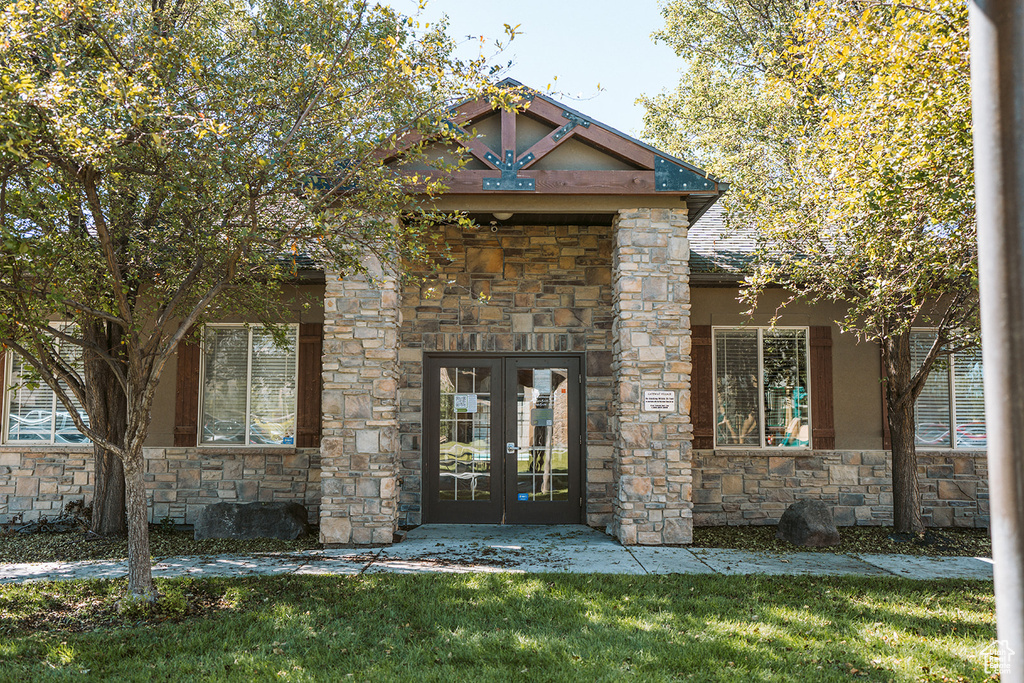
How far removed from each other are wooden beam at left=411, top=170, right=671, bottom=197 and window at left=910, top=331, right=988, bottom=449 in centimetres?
491

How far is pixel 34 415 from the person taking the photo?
9.48 m

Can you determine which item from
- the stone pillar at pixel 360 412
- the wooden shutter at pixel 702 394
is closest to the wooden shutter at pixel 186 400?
the stone pillar at pixel 360 412

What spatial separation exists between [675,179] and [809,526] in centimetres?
423

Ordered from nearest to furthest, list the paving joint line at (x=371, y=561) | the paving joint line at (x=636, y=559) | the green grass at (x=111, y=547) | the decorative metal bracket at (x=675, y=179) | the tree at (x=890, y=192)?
the tree at (x=890, y=192), the paving joint line at (x=371, y=561), the paving joint line at (x=636, y=559), the green grass at (x=111, y=547), the decorative metal bracket at (x=675, y=179)

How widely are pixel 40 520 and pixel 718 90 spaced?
48.4 feet

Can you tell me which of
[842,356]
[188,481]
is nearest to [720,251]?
[842,356]

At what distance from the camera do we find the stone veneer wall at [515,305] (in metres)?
8.90

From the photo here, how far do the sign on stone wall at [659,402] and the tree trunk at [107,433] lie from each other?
19.8 feet

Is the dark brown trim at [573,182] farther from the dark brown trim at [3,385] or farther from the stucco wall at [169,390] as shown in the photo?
the dark brown trim at [3,385]

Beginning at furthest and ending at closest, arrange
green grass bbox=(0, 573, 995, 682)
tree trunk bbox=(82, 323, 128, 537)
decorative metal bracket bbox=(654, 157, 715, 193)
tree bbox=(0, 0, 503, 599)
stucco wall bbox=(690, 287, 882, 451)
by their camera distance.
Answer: stucco wall bbox=(690, 287, 882, 451), tree trunk bbox=(82, 323, 128, 537), decorative metal bracket bbox=(654, 157, 715, 193), tree bbox=(0, 0, 503, 599), green grass bbox=(0, 573, 995, 682)

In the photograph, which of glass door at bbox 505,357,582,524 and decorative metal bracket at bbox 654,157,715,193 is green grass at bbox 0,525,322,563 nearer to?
glass door at bbox 505,357,582,524

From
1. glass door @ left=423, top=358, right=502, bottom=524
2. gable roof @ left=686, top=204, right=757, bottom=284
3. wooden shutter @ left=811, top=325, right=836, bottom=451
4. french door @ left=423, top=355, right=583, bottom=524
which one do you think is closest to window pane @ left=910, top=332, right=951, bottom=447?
wooden shutter @ left=811, top=325, right=836, bottom=451

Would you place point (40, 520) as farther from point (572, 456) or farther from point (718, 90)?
point (718, 90)

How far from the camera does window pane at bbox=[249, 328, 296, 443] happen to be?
926cm
